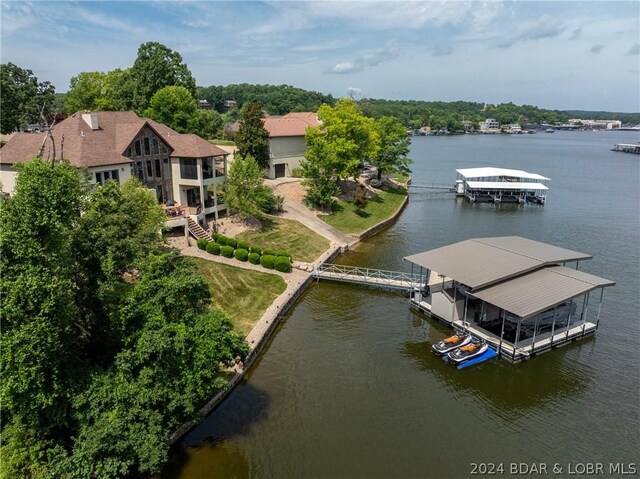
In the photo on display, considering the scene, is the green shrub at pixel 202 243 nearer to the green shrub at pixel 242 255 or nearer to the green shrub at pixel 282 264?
the green shrub at pixel 242 255

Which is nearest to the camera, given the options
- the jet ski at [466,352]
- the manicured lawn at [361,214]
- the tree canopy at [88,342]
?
the tree canopy at [88,342]

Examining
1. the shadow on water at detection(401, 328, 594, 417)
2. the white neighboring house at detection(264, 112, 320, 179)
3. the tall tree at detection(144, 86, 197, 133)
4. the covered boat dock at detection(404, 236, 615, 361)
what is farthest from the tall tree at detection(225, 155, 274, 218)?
the shadow on water at detection(401, 328, 594, 417)

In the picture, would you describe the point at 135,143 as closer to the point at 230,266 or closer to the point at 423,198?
the point at 230,266

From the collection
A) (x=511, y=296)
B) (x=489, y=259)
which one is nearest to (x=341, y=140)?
(x=489, y=259)

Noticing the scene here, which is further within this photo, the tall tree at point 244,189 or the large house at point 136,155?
the tall tree at point 244,189

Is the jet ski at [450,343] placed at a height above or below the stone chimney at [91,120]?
below

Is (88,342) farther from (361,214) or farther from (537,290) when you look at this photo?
(361,214)

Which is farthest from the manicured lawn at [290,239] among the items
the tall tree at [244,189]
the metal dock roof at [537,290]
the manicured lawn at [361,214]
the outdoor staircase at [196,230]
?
the metal dock roof at [537,290]
